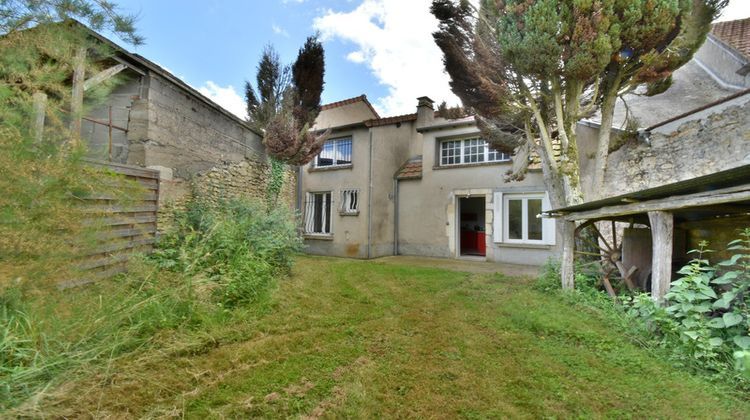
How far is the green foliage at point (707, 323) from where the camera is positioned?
2.79 meters

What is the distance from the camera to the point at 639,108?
8641mm

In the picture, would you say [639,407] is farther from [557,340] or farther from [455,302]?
[455,302]

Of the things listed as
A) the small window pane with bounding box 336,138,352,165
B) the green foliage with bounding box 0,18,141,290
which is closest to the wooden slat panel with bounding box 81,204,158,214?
the green foliage with bounding box 0,18,141,290

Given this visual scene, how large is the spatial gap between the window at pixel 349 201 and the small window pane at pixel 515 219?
517cm

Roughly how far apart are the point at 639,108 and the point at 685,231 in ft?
17.7

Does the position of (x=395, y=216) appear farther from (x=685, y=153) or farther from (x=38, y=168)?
(x=38, y=168)

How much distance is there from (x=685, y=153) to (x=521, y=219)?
4.14 meters

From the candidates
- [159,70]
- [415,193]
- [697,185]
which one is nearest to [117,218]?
[159,70]

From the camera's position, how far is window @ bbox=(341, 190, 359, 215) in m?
11.5

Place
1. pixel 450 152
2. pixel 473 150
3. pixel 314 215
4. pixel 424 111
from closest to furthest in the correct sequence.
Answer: pixel 473 150, pixel 450 152, pixel 424 111, pixel 314 215

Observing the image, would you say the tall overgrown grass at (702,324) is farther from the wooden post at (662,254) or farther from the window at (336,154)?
the window at (336,154)

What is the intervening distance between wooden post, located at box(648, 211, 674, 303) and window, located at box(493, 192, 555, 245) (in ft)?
18.0

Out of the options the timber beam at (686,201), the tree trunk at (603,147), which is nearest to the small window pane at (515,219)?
the tree trunk at (603,147)

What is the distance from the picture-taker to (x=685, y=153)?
6.38m
